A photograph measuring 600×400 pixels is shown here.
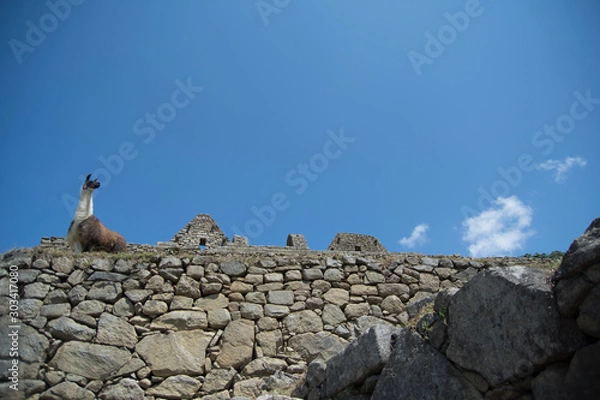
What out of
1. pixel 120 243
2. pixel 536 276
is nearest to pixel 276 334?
pixel 120 243

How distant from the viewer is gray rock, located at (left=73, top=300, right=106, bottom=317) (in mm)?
6363

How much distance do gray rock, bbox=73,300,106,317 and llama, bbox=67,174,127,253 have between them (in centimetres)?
152

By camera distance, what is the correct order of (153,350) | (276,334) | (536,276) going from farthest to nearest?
(276,334) → (153,350) → (536,276)

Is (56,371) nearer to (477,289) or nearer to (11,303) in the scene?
(11,303)

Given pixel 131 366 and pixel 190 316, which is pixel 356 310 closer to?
pixel 190 316

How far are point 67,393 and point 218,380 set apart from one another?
195 centimetres

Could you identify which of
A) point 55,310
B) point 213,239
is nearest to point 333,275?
point 55,310

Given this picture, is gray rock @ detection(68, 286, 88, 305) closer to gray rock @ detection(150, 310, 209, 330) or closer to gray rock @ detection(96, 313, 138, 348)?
gray rock @ detection(96, 313, 138, 348)

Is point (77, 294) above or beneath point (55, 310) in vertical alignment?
above

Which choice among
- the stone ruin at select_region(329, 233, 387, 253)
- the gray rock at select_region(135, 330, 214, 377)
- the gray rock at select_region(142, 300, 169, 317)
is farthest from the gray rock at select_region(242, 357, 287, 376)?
the stone ruin at select_region(329, 233, 387, 253)

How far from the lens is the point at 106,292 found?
6594mm

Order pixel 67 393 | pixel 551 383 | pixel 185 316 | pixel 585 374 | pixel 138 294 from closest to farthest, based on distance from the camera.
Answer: pixel 585 374, pixel 551 383, pixel 67 393, pixel 185 316, pixel 138 294

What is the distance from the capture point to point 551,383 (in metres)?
2.80

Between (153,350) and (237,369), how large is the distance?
4.08ft
